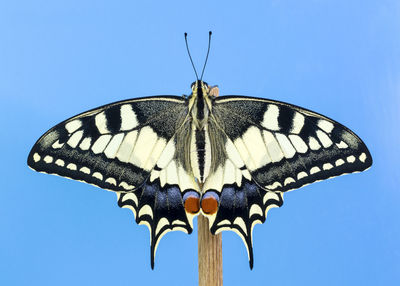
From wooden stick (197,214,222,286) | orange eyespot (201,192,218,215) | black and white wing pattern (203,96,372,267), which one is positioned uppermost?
black and white wing pattern (203,96,372,267)

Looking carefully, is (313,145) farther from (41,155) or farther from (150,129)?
(41,155)

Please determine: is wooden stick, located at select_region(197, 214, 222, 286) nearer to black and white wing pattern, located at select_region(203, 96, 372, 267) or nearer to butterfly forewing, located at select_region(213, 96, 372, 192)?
black and white wing pattern, located at select_region(203, 96, 372, 267)

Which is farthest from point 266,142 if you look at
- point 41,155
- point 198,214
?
point 41,155

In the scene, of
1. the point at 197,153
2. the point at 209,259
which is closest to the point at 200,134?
the point at 197,153

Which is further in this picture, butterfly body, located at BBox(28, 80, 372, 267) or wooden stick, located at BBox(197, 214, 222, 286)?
butterfly body, located at BBox(28, 80, 372, 267)

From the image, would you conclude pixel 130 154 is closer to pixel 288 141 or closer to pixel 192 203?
pixel 192 203

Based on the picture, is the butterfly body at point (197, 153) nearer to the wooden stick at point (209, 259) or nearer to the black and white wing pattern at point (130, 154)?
the black and white wing pattern at point (130, 154)

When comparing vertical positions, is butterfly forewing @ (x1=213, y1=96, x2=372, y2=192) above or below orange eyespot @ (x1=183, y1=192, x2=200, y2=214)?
above

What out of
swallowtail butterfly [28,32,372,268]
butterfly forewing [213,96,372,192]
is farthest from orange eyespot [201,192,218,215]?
butterfly forewing [213,96,372,192]
